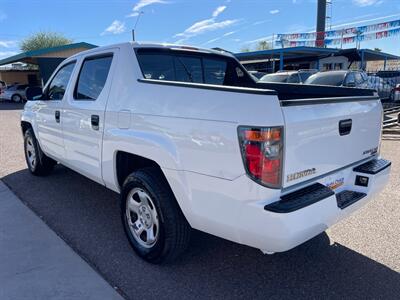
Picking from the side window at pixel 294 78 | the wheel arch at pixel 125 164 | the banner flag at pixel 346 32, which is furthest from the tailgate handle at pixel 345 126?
the banner flag at pixel 346 32

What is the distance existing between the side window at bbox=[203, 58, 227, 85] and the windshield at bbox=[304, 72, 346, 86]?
9.29 m

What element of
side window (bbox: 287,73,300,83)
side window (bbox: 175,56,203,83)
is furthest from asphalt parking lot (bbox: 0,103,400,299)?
side window (bbox: 287,73,300,83)

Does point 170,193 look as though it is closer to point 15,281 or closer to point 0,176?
point 15,281

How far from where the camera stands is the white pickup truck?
7.54 feet

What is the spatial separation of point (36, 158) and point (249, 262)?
4.10 m

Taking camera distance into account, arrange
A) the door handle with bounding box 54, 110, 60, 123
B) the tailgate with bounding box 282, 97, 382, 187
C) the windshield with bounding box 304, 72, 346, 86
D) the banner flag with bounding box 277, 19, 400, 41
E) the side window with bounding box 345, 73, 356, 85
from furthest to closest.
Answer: the banner flag with bounding box 277, 19, 400, 41
the windshield with bounding box 304, 72, 346, 86
the side window with bounding box 345, 73, 356, 85
the door handle with bounding box 54, 110, 60, 123
the tailgate with bounding box 282, 97, 382, 187

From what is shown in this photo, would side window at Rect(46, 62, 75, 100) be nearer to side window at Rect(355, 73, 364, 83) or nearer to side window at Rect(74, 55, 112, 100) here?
side window at Rect(74, 55, 112, 100)

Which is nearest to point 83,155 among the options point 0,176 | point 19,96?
point 0,176

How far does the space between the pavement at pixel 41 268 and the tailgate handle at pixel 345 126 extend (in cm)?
214

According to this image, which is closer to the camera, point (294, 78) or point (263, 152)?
point (263, 152)

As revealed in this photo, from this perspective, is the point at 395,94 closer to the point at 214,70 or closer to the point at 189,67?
the point at 214,70

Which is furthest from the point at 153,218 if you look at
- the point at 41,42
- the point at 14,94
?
the point at 41,42

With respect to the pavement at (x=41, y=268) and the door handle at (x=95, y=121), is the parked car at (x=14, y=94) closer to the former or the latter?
the pavement at (x=41, y=268)

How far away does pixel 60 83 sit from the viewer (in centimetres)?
479
